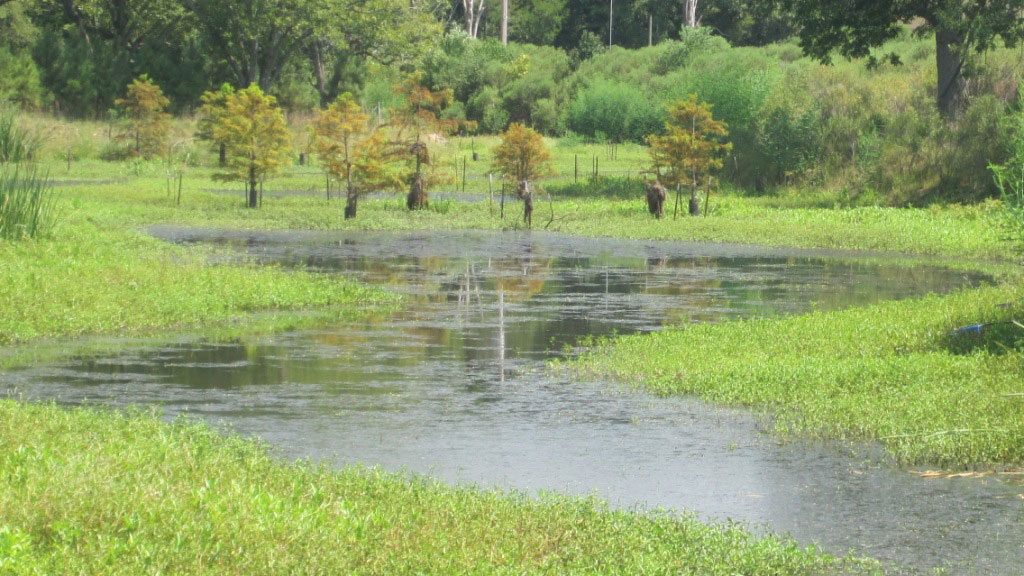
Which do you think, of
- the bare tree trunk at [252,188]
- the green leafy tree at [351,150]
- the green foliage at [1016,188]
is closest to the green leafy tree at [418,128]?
the green leafy tree at [351,150]

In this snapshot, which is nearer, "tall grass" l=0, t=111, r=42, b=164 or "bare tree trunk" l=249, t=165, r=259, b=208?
"tall grass" l=0, t=111, r=42, b=164

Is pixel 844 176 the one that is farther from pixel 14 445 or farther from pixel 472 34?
pixel 472 34

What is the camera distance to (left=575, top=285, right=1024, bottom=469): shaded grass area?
12750 mm

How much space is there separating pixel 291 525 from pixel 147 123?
53.3 metres

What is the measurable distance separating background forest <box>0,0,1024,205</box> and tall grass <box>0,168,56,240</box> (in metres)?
20.3

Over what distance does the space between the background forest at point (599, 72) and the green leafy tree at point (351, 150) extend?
14.2 metres

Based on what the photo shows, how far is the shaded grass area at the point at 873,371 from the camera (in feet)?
41.8

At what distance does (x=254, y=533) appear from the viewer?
8.21 meters

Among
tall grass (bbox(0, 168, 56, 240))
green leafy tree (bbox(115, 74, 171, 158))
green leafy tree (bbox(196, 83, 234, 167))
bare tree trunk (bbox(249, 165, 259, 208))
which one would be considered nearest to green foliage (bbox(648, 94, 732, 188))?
bare tree trunk (bbox(249, 165, 259, 208))

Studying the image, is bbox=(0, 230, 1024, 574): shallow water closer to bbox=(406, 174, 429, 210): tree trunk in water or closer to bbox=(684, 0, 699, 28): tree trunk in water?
bbox=(406, 174, 429, 210): tree trunk in water

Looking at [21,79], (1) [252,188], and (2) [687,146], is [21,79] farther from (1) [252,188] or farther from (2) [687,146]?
(2) [687,146]

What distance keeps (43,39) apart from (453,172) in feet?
80.1

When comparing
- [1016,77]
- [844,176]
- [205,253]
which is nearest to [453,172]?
[844,176]

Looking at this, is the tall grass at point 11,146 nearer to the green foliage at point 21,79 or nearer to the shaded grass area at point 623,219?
the shaded grass area at point 623,219
